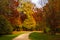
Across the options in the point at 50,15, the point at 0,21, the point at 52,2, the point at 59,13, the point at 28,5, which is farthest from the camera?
the point at 28,5

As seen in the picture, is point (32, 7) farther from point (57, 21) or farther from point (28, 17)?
point (57, 21)

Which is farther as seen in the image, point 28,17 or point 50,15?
point 28,17

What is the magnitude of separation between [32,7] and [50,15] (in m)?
16.1

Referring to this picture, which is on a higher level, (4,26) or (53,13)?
(53,13)

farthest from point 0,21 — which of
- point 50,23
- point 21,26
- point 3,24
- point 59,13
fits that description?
point 21,26

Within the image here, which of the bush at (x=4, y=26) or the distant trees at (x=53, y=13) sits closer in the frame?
the distant trees at (x=53, y=13)

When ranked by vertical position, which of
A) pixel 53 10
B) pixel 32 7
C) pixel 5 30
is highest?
pixel 32 7

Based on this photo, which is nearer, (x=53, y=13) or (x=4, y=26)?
(x=53, y=13)

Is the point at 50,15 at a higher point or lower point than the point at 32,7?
lower

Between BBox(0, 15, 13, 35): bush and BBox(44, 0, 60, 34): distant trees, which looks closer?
BBox(44, 0, 60, 34): distant trees

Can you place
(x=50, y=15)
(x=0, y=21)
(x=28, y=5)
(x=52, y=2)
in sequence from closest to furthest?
(x=52, y=2), (x=50, y=15), (x=0, y=21), (x=28, y=5)

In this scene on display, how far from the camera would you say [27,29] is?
36875 mm

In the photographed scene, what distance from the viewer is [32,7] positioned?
1367 inches

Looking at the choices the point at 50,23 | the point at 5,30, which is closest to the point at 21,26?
the point at 5,30
